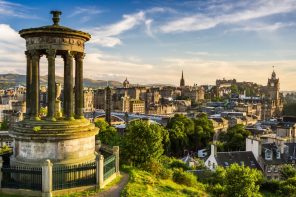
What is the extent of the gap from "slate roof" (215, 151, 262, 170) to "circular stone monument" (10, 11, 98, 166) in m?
37.3

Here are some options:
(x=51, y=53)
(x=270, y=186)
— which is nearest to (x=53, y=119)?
(x=51, y=53)

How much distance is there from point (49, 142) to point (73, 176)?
210 cm

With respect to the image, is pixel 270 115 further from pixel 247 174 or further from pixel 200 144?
pixel 247 174

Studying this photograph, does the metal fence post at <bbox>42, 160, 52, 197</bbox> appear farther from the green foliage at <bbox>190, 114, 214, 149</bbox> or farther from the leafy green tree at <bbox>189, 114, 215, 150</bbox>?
the green foliage at <bbox>190, 114, 214, 149</bbox>

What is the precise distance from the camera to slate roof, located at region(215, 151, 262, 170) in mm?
55812

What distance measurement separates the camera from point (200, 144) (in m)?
93.1

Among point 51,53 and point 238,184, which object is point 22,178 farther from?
point 238,184

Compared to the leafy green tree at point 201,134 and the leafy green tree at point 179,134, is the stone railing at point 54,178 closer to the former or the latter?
the leafy green tree at point 179,134

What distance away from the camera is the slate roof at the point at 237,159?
183 feet

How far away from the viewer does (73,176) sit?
63.3ft

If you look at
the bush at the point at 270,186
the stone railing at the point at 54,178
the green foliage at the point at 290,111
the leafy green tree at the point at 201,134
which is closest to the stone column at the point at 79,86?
the stone railing at the point at 54,178

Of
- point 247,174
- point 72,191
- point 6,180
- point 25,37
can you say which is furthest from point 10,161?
point 247,174

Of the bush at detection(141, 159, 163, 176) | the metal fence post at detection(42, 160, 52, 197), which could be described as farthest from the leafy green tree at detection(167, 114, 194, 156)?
the metal fence post at detection(42, 160, 52, 197)

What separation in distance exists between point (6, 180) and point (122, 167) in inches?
323
